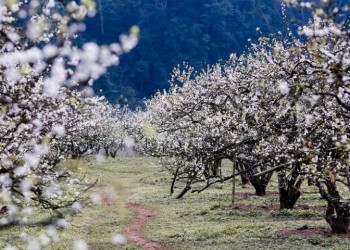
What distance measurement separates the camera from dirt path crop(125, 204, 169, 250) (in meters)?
23.8

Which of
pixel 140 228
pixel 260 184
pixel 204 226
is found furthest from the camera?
pixel 260 184

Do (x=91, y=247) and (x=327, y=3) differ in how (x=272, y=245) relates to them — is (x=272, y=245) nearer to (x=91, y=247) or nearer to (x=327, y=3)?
(x=91, y=247)

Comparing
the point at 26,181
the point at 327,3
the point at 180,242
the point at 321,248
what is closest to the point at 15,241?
the point at 180,242

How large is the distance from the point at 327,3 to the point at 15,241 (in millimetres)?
20012

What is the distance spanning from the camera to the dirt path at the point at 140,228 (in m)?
23.8

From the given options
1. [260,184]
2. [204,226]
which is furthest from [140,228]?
[260,184]

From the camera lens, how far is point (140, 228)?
28.4 meters

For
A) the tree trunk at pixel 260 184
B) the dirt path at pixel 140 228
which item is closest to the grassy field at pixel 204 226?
the dirt path at pixel 140 228

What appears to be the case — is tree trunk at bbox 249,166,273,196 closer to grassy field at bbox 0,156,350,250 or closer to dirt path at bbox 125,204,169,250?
grassy field at bbox 0,156,350,250

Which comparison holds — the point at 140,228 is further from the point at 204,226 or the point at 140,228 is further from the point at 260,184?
the point at 260,184

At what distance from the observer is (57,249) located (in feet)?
72.7

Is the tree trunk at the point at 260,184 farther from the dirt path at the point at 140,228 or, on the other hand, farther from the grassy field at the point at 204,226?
the dirt path at the point at 140,228

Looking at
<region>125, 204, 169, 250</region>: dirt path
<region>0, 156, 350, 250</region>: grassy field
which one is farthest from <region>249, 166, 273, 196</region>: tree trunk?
<region>125, 204, 169, 250</region>: dirt path

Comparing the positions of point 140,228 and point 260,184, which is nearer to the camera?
point 140,228
